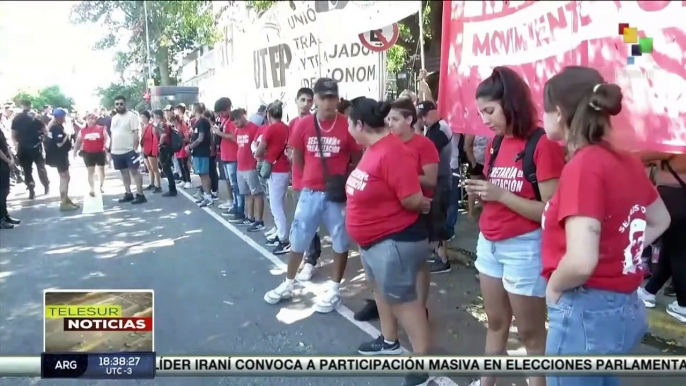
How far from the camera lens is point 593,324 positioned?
81.3 inches

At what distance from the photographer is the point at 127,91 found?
8.98ft

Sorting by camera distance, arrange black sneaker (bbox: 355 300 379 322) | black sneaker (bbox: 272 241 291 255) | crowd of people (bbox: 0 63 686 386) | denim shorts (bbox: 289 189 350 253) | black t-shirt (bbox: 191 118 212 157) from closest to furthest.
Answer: crowd of people (bbox: 0 63 686 386) < black sneaker (bbox: 355 300 379 322) < denim shorts (bbox: 289 189 350 253) < black sneaker (bbox: 272 241 291 255) < black t-shirt (bbox: 191 118 212 157)

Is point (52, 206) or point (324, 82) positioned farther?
point (52, 206)

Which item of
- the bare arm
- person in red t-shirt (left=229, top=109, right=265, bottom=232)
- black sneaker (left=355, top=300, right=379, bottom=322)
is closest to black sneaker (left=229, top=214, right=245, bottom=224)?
person in red t-shirt (left=229, top=109, right=265, bottom=232)

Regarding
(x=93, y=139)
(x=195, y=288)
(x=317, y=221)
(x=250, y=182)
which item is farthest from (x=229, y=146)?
(x=317, y=221)

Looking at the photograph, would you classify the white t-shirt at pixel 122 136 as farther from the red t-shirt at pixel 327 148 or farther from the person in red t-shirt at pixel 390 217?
the person in red t-shirt at pixel 390 217

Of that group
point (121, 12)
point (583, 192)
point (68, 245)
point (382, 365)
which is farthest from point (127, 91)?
point (68, 245)

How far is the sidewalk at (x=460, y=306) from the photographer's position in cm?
444

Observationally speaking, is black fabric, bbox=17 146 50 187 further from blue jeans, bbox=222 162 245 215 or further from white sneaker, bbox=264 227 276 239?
white sneaker, bbox=264 227 276 239

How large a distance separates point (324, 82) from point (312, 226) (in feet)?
3.43

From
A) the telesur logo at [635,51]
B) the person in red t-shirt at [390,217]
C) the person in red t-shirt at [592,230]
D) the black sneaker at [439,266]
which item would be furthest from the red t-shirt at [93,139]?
the person in red t-shirt at [592,230]

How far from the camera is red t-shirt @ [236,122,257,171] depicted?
8191 mm

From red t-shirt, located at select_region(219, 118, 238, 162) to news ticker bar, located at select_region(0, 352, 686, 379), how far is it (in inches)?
280

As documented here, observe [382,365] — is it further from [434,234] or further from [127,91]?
[434,234]
